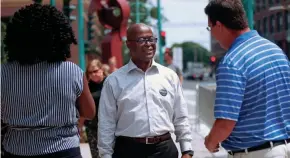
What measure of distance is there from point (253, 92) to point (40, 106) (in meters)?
1.32

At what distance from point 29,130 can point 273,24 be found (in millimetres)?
66716

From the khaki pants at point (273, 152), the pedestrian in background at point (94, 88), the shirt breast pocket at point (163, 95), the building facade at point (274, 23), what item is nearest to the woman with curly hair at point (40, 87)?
the shirt breast pocket at point (163, 95)

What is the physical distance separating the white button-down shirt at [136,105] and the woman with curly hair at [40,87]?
1.94ft

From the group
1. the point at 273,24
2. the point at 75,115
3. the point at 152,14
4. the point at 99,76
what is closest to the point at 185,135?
the point at 75,115

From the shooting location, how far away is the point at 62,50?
3.94m

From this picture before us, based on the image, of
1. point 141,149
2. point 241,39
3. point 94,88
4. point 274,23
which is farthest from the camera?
point 274,23

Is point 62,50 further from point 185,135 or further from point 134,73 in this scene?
point 185,135

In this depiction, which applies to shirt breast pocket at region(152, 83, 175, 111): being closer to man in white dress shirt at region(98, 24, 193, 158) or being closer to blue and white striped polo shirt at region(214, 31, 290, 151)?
man in white dress shirt at region(98, 24, 193, 158)

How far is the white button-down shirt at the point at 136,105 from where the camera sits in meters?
4.48

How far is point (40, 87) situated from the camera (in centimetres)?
389

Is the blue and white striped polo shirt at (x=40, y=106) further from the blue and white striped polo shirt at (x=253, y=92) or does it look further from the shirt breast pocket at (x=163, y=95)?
the blue and white striped polo shirt at (x=253, y=92)

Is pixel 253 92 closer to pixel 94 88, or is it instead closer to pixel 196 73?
pixel 94 88

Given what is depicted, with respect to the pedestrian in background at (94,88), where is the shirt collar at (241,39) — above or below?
above

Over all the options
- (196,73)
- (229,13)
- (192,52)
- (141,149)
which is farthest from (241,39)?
(192,52)
